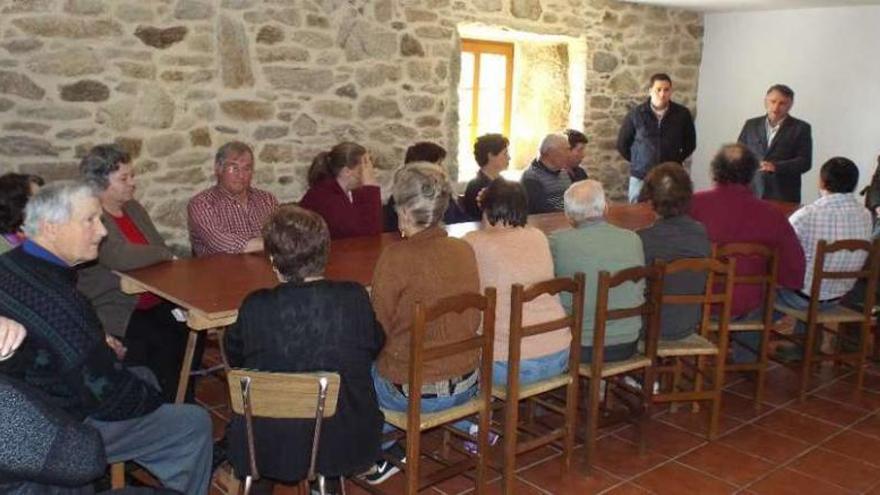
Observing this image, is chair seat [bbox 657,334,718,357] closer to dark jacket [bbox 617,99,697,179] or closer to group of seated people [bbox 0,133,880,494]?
group of seated people [bbox 0,133,880,494]

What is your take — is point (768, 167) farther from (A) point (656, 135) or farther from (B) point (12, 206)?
(B) point (12, 206)

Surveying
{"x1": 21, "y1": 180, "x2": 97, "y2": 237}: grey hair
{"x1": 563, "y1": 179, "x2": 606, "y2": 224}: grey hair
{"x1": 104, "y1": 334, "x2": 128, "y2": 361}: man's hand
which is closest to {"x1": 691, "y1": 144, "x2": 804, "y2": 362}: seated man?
{"x1": 563, "y1": 179, "x2": 606, "y2": 224}: grey hair

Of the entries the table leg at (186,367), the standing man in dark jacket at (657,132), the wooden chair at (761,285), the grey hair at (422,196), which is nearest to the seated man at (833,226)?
the wooden chair at (761,285)

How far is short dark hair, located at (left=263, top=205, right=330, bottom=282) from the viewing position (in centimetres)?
231

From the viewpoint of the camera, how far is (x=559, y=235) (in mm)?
3102

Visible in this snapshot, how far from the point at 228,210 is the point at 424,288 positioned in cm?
154

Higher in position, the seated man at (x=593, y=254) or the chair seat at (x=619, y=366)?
the seated man at (x=593, y=254)

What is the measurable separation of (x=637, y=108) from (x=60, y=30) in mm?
4604

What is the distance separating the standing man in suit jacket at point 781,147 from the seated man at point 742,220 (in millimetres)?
2257

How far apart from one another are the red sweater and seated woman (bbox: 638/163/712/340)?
52.8 inches

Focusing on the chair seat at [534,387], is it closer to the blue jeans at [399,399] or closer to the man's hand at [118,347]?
the blue jeans at [399,399]

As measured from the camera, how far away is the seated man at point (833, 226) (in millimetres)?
3963

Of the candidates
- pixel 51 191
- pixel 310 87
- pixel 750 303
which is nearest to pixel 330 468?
pixel 51 191

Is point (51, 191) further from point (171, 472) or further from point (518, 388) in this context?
point (518, 388)
